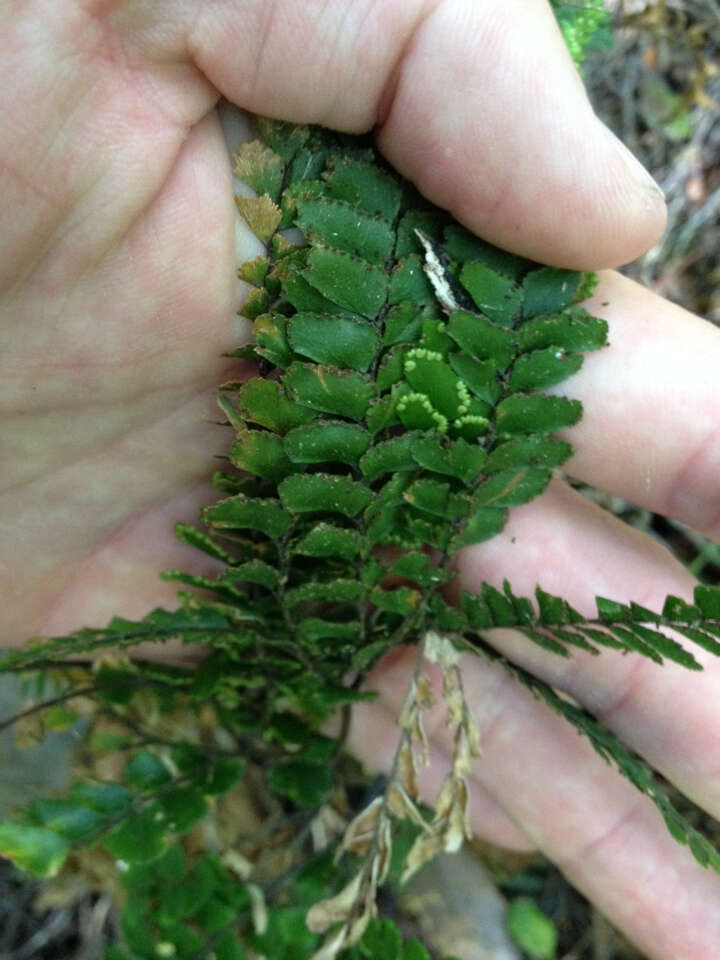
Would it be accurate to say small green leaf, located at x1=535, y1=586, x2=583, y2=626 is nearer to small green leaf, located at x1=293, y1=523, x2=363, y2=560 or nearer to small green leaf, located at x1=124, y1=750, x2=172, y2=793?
small green leaf, located at x1=293, y1=523, x2=363, y2=560

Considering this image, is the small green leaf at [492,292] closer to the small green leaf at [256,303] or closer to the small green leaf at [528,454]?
the small green leaf at [528,454]

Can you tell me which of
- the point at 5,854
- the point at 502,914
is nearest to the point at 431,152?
the point at 5,854

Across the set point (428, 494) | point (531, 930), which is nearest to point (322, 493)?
point (428, 494)

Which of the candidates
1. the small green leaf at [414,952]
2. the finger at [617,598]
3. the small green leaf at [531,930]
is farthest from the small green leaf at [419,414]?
the small green leaf at [531,930]

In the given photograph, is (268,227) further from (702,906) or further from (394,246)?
(702,906)

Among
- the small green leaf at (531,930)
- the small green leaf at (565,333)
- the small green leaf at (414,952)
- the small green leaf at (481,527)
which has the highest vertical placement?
the small green leaf at (565,333)

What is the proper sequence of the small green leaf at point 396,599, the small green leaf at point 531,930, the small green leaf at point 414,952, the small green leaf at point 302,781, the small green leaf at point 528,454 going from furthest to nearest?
the small green leaf at point 531,930
the small green leaf at point 302,781
the small green leaf at point 414,952
the small green leaf at point 396,599
the small green leaf at point 528,454
